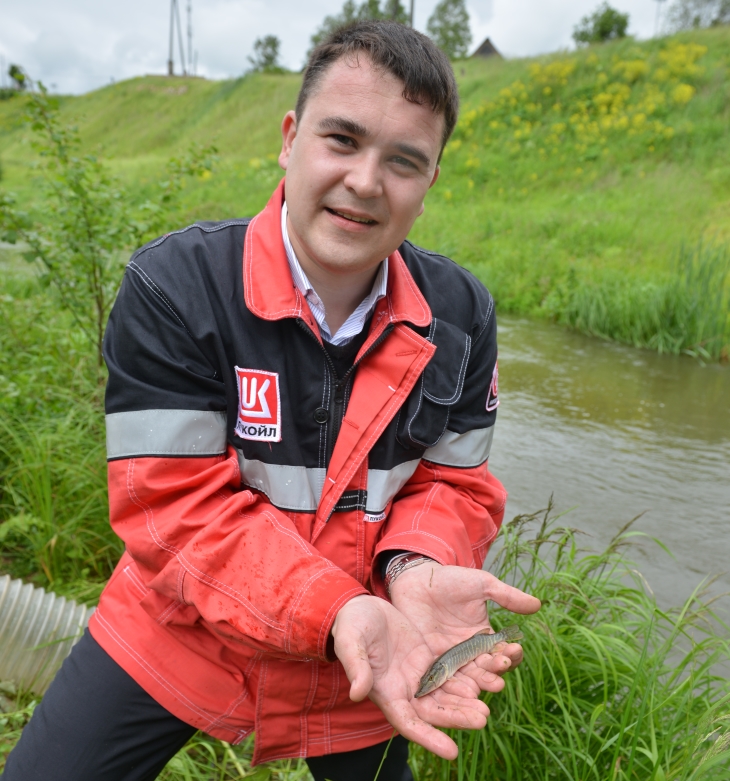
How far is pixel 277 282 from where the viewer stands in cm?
165

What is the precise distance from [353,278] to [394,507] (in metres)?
0.63

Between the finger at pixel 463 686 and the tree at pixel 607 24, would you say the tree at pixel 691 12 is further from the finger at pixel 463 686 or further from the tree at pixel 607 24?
the finger at pixel 463 686

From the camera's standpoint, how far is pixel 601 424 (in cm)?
552

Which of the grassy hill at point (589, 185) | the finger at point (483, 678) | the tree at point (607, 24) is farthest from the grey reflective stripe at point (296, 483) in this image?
the tree at point (607, 24)

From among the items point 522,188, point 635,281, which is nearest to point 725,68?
point 522,188

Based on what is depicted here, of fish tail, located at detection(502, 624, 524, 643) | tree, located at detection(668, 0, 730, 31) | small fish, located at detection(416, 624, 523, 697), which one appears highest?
tree, located at detection(668, 0, 730, 31)

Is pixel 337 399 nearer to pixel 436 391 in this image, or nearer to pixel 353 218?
pixel 436 391

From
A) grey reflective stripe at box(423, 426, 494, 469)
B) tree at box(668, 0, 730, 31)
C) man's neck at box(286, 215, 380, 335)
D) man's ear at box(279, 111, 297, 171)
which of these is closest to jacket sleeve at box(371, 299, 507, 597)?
grey reflective stripe at box(423, 426, 494, 469)

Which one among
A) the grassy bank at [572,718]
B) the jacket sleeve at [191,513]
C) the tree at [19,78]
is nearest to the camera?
the jacket sleeve at [191,513]

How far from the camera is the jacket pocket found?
5.73 feet

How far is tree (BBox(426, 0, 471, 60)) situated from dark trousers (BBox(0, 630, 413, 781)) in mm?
51636

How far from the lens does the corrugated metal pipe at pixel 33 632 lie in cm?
232

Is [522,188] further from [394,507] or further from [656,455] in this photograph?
[394,507]

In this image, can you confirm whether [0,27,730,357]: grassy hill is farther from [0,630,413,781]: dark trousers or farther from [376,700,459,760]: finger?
[376,700,459,760]: finger
